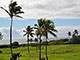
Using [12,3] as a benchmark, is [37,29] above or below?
below

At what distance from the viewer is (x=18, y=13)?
38312 mm

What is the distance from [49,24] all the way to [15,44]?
105 m

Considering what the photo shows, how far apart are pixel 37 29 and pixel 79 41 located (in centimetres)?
10353

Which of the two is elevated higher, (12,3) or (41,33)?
(12,3)

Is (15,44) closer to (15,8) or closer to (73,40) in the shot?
(73,40)

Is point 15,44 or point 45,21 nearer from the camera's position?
point 45,21

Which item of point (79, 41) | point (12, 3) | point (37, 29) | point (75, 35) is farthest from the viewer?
point (75, 35)

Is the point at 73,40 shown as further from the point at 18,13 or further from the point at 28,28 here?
Result: the point at 18,13

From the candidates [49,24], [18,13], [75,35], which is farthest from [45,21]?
[75,35]

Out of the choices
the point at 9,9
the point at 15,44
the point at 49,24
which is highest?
the point at 9,9

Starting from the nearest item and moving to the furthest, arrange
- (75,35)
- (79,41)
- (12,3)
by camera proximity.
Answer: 1. (12,3)
2. (79,41)
3. (75,35)

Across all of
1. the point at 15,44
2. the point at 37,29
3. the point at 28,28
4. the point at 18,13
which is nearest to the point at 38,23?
the point at 37,29

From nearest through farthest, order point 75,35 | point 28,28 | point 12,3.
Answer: point 12,3, point 28,28, point 75,35

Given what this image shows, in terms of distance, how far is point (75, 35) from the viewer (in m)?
152
